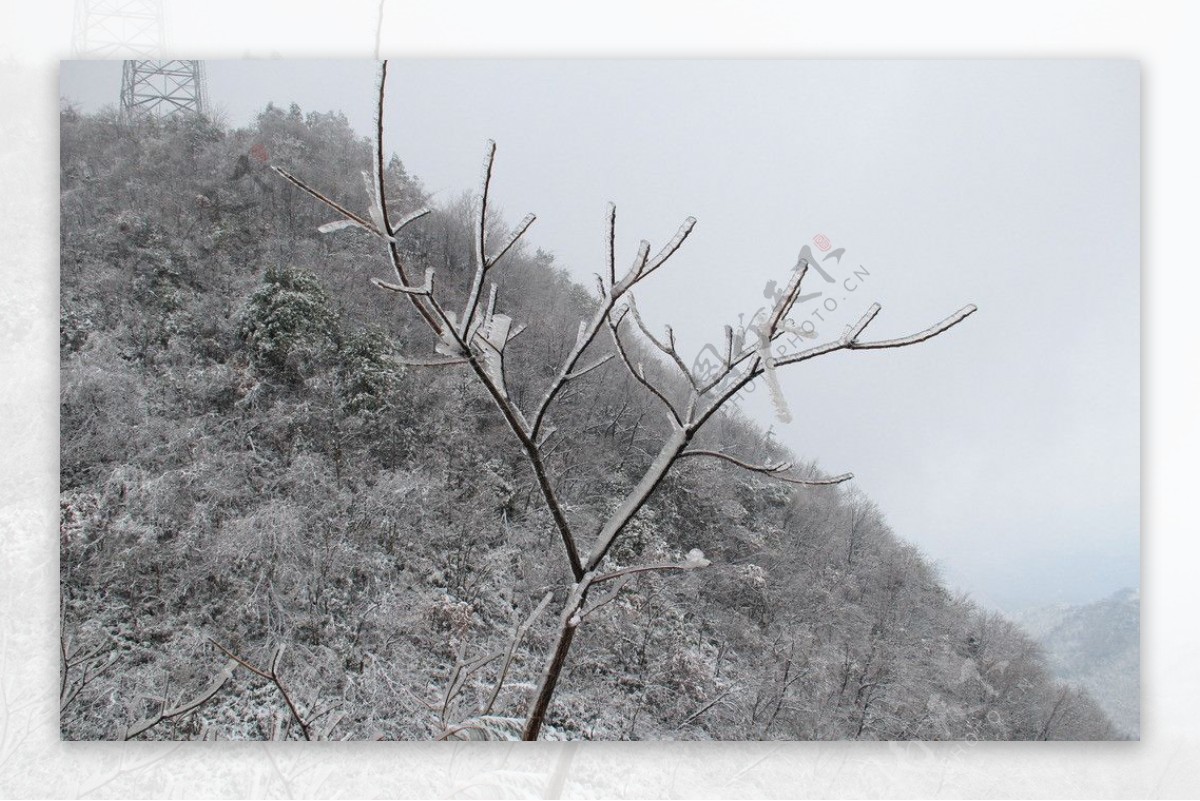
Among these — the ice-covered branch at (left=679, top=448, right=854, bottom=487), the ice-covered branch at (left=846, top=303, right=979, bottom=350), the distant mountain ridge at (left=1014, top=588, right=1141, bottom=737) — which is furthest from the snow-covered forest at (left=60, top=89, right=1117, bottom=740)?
the ice-covered branch at (left=846, top=303, right=979, bottom=350)

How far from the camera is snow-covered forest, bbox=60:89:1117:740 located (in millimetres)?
1616

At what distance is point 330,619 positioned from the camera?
1.67m

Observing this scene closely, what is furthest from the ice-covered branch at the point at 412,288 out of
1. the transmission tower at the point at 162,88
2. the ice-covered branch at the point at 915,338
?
the transmission tower at the point at 162,88

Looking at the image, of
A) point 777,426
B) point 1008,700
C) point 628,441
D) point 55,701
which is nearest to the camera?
point 55,701

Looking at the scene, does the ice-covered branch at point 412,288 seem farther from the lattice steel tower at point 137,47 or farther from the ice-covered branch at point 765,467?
the lattice steel tower at point 137,47

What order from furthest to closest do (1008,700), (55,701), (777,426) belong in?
(777,426) < (1008,700) < (55,701)

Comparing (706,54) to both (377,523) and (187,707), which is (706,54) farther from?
(187,707)

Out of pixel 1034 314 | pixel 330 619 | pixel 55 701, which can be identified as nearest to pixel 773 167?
pixel 1034 314

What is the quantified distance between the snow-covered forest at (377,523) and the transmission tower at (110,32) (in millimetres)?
164

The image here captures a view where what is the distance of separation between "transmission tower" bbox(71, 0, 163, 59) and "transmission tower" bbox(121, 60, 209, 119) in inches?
1.5

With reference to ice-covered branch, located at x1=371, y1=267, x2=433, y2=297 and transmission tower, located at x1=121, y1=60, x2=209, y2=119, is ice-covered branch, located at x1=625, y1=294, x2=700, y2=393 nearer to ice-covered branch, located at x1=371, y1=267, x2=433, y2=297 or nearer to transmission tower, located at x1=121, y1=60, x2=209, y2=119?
A: ice-covered branch, located at x1=371, y1=267, x2=433, y2=297

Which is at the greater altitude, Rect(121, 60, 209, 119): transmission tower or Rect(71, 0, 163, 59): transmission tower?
Rect(71, 0, 163, 59): transmission tower

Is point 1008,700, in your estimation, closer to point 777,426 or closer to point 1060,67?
point 777,426

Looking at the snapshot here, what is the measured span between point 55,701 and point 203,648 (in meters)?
0.31
